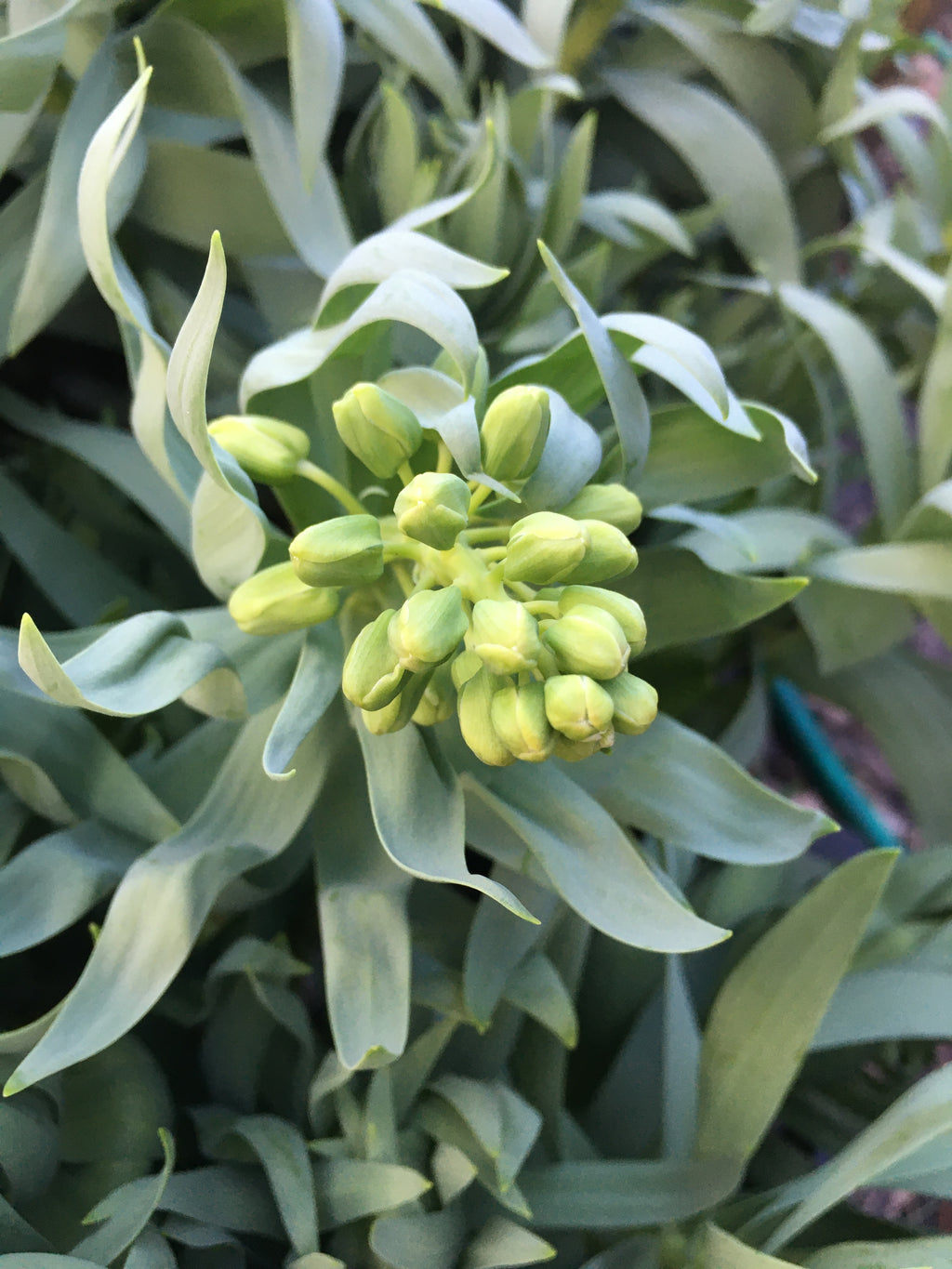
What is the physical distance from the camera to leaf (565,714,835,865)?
36 centimetres

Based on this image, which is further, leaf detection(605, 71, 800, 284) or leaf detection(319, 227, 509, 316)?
leaf detection(605, 71, 800, 284)

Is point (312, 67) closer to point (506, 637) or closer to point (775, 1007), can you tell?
point (506, 637)

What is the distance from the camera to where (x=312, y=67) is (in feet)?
1.24

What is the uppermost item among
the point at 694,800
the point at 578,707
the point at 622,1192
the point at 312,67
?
the point at 312,67

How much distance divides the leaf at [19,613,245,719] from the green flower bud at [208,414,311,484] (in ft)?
0.19

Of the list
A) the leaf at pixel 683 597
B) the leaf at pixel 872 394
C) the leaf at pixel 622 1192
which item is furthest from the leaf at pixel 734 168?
the leaf at pixel 622 1192

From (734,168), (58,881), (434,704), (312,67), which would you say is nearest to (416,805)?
(434,704)

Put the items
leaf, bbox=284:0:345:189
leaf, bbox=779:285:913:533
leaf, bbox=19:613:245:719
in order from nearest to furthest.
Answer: leaf, bbox=19:613:245:719, leaf, bbox=284:0:345:189, leaf, bbox=779:285:913:533

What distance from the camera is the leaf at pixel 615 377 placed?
0.30 m

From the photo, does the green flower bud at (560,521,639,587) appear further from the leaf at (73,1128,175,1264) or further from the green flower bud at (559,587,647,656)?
the leaf at (73,1128,175,1264)

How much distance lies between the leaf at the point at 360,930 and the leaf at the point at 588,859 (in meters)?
0.05

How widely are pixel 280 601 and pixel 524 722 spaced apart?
100 millimetres

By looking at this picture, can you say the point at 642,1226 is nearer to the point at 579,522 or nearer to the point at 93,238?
the point at 579,522

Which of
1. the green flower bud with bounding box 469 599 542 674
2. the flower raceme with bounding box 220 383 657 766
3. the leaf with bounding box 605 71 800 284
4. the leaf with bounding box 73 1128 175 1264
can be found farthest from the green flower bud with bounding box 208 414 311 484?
the leaf with bounding box 605 71 800 284
